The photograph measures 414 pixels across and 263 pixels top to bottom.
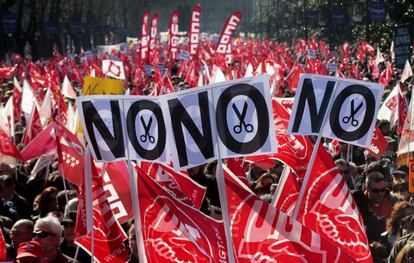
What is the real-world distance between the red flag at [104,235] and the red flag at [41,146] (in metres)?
Answer: 4.57

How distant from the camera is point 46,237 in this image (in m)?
8.27

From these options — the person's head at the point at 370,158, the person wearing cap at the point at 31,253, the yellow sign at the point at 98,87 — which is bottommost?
the person's head at the point at 370,158

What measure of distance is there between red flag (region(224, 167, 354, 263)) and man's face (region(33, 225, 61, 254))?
1.25 m

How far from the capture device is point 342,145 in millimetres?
14109

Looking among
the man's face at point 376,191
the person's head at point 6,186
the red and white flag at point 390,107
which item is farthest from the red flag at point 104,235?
the red and white flag at point 390,107

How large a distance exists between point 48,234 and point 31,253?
2.29 feet

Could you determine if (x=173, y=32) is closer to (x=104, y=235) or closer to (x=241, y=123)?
(x=104, y=235)

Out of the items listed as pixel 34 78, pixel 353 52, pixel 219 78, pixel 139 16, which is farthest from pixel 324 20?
pixel 139 16

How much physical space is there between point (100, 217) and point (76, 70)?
82.1 feet

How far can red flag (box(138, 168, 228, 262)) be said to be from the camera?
306 inches

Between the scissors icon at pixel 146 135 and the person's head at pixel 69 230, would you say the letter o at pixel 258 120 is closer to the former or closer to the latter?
the scissors icon at pixel 146 135

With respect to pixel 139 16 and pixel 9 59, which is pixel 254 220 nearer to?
pixel 9 59

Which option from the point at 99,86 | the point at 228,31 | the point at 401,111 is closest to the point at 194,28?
the point at 228,31

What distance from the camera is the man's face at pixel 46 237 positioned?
325 inches
